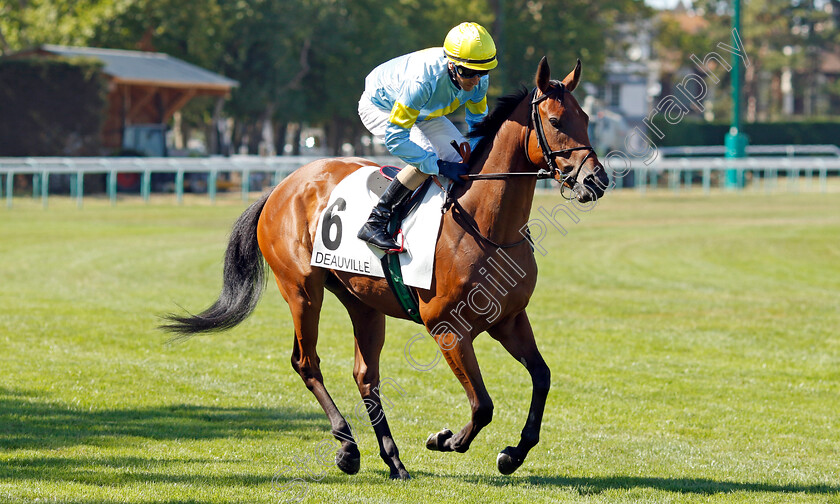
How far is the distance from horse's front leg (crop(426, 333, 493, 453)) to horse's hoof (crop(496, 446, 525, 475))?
179 millimetres

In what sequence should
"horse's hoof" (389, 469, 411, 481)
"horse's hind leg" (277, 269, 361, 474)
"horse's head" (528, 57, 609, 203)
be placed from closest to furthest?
"horse's head" (528, 57, 609, 203), "horse's hoof" (389, 469, 411, 481), "horse's hind leg" (277, 269, 361, 474)

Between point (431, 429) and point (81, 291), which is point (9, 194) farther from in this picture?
point (431, 429)

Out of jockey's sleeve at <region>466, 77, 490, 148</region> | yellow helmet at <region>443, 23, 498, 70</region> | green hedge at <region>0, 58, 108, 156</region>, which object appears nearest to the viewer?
yellow helmet at <region>443, 23, 498, 70</region>

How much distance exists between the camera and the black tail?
642 cm

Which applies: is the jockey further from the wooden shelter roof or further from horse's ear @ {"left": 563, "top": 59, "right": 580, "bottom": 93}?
the wooden shelter roof

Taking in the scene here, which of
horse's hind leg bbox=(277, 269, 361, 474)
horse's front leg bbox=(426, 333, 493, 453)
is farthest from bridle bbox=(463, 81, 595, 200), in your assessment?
horse's hind leg bbox=(277, 269, 361, 474)

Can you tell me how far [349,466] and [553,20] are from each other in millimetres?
44016

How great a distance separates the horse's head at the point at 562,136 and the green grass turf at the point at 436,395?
150 centimetres

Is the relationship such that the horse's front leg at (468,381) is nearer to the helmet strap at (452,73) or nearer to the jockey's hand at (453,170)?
the jockey's hand at (453,170)

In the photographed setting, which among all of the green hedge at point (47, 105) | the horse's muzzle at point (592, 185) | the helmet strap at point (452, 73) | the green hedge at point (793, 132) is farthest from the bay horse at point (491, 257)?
the green hedge at point (793, 132)

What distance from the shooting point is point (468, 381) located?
16.5 ft

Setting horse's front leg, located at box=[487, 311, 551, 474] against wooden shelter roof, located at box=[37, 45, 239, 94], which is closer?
horse's front leg, located at box=[487, 311, 551, 474]

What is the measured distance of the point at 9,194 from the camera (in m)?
23.3

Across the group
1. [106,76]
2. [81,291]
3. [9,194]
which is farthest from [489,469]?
[106,76]
